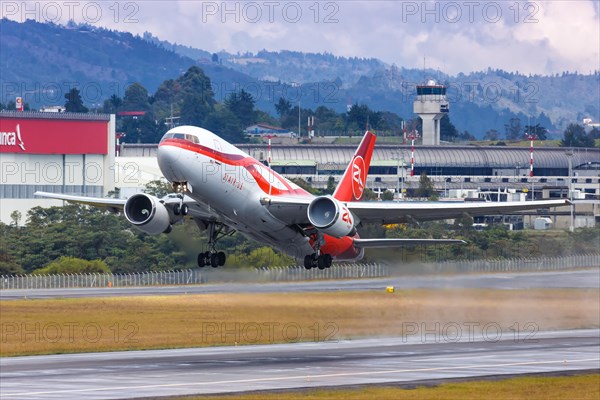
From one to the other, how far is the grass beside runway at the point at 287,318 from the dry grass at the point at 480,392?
12.2m

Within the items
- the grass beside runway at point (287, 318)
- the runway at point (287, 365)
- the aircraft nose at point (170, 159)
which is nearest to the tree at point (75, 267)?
the grass beside runway at point (287, 318)

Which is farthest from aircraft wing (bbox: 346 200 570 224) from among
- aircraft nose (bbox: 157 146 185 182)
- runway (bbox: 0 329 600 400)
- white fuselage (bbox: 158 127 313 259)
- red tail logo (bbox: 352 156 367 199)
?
runway (bbox: 0 329 600 400)

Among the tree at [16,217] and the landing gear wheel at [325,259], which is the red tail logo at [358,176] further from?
the tree at [16,217]

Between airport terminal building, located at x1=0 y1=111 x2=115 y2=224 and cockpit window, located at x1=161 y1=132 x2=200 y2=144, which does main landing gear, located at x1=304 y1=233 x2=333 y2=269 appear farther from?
airport terminal building, located at x1=0 y1=111 x2=115 y2=224

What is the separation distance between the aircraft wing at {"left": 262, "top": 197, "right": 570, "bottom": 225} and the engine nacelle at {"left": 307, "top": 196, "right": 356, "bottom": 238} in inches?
19.6

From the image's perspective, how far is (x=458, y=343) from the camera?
86812 mm

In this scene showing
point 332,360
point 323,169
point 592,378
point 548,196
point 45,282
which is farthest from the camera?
point 323,169

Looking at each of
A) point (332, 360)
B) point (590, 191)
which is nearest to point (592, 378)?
point (332, 360)

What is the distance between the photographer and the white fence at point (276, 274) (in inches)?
2741

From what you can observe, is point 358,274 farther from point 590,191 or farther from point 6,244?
point 590,191

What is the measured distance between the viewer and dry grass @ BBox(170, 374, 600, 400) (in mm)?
59469

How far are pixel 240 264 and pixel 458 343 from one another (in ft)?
82.6

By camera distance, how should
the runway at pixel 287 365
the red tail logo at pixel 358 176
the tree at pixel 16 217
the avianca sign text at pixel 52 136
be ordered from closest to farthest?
the runway at pixel 287 365
the red tail logo at pixel 358 176
the tree at pixel 16 217
the avianca sign text at pixel 52 136

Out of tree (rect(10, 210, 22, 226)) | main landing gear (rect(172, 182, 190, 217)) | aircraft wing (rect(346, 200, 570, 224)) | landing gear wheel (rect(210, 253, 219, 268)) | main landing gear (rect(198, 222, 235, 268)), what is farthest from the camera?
tree (rect(10, 210, 22, 226))
